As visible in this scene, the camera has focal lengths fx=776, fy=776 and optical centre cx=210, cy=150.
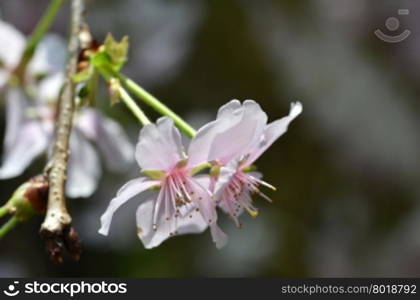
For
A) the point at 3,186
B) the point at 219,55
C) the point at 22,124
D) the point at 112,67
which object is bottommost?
the point at 112,67

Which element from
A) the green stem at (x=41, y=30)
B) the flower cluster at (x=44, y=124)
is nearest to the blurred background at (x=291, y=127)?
the flower cluster at (x=44, y=124)

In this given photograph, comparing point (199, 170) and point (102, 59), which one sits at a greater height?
point (102, 59)

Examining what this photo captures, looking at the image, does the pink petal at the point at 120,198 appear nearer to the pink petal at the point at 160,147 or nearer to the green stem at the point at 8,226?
the pink petal at the point at 160,147

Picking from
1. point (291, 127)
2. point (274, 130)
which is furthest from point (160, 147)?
point (291, 127)

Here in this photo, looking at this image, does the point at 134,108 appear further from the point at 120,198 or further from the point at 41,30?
the point at 41,30

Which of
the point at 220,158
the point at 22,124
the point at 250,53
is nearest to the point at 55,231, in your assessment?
the point at 220,158

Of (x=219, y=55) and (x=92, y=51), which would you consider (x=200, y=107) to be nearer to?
(x=219, y=55)
